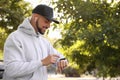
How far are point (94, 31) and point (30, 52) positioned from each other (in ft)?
16.4

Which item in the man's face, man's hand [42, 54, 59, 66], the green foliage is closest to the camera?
man's hand [42, 54, 59, 66]

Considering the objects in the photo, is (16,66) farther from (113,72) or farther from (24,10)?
(24,10)

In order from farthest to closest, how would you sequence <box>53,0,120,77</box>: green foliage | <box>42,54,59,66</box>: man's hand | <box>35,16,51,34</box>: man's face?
1. <box>53,0,120,77</box>: green foliage
2. <box>35,16,51,34</box>: man's face
3. <box>42,54,59,66</box>: man's hand

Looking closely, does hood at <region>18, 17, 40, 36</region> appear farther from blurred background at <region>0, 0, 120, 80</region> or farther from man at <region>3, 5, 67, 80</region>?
blurred background at <region>0, 0, 120, 80</region>

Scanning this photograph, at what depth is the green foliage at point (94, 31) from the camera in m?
7.77

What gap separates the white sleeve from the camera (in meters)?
2.72

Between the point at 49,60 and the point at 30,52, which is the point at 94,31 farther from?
the point at 49,60

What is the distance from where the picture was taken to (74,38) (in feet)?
26.7

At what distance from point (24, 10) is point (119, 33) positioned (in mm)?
3988

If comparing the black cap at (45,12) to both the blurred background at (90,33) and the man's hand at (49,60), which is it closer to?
the man's hand at (49,60)

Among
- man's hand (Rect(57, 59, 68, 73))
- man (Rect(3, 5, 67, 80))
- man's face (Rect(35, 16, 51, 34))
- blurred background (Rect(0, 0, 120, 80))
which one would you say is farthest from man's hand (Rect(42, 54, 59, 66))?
blurred background (Rect(0, 0, 120, 80))

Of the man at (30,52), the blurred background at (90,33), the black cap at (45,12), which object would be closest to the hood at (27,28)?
the man at (30,52)

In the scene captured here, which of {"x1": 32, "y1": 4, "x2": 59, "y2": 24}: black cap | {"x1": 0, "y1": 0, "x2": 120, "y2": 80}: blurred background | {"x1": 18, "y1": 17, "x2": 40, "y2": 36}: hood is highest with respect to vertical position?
{"x1": 32, "y1": 4, "x2": 59, "y2": 24}: black cap

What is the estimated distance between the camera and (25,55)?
2.86 metres
